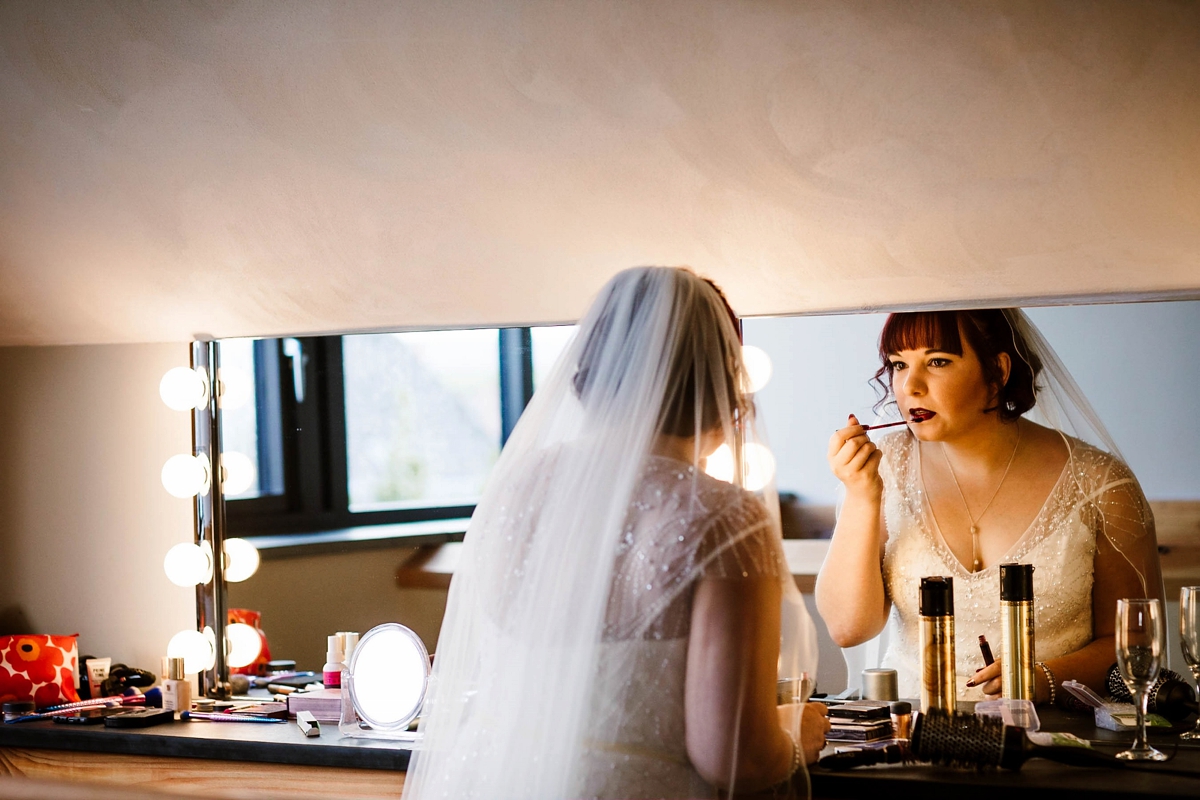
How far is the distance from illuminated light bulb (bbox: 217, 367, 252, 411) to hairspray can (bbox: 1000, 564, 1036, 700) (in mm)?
1598

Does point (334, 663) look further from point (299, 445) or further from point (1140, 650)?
point (1140, 650)

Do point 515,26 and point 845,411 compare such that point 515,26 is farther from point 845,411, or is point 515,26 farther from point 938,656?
point 938,656

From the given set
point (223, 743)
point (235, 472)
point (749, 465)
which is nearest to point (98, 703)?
point (223, 743)

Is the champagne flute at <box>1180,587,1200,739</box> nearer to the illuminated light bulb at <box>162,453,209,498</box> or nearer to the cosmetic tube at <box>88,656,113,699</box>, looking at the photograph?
the illuminated light bulb at <box>162,453,209,498</box>

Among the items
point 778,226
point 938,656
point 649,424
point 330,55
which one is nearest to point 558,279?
point 778,226

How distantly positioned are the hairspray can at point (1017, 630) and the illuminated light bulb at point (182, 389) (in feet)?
5.49

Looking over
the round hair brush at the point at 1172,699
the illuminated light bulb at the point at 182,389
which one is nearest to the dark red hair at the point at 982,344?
the round hair brush at the point at 1172,699

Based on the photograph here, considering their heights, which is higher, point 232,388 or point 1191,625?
point 232,388

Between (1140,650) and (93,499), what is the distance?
2090 mm

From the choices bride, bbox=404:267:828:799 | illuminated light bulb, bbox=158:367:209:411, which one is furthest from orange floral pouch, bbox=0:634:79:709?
bride, bbox=404:267:828:799

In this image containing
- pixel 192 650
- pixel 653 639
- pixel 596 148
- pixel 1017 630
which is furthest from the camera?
pixel 192 650

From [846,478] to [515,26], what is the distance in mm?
1004

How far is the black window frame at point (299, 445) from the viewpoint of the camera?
2.40 metres

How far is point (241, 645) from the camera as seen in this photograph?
2357 millimetres
